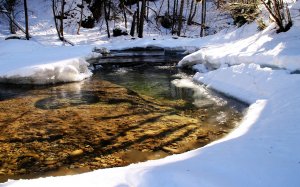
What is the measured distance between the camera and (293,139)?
5.16 metres

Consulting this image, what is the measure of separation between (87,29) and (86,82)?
2140 centimetres

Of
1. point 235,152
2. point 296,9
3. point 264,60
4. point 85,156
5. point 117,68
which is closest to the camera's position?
point 235,152

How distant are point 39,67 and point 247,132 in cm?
807

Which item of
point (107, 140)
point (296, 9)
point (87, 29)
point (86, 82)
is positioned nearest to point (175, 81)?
point (86, 82)

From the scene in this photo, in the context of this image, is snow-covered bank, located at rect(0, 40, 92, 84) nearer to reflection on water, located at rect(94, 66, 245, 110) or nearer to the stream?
the stream

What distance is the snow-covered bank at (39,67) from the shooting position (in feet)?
38.8

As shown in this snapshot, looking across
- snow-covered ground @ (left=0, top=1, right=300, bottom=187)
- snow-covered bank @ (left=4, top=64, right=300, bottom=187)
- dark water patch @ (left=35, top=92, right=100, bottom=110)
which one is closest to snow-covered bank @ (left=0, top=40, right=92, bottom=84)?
snow-covered ground @ (left=0, top=1, right=300, bottom=187)

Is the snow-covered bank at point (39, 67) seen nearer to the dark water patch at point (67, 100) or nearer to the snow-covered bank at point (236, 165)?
the dark water patch at point (67, 100)

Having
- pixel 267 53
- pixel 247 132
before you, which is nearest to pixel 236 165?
pixel 247 132

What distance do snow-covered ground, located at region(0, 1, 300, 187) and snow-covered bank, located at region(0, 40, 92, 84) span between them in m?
0.04

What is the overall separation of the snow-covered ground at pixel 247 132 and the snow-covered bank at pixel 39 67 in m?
0.04

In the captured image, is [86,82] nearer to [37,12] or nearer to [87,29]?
[87,29]

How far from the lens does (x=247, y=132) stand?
5.99 meters

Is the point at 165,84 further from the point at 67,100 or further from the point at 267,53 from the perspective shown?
the point at 67,100
